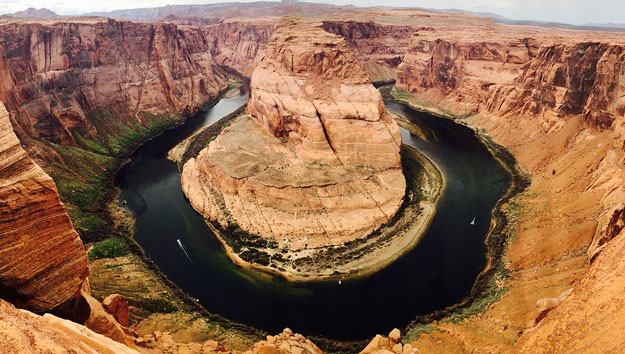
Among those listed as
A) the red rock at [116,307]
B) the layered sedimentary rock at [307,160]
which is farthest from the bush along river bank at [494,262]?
the red rock at [116,307]

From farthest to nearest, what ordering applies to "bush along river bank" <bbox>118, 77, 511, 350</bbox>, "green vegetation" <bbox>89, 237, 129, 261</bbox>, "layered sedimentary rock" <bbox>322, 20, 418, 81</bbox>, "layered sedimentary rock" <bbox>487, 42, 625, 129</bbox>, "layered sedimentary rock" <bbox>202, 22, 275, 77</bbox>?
"layered sedimentary rock" <bbox>202, 22, 275, 77</bbox>
"layered sedimentary rock" <bbox>322, 20, 418, 81</bbox>
"layered sedimentary rock" <bbox>487, 42, 625, 129</bbox>
"green vegetation" <bbox>89, 237, 129, 261</bbox>
"bush along river bank" <bbox>118, 77, 511, 350</bbox>

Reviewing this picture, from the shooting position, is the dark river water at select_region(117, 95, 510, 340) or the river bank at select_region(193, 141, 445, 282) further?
the river bank at select_region(193, 141, 445, 282)

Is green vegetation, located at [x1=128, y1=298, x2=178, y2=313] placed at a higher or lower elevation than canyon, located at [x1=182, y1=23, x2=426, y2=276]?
lower

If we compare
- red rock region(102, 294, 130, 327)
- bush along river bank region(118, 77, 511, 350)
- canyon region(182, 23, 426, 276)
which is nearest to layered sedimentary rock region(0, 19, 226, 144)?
bush along river bank region(118, 77, 511, 350)

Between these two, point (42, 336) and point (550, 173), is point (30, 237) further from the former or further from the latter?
point (550, 173)

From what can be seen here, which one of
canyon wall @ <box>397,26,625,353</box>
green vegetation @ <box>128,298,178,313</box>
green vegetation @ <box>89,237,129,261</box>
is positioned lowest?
green vegetation @ <box>128,298,178,313</box>

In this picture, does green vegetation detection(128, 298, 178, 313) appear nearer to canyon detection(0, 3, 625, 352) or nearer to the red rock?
the red rock
